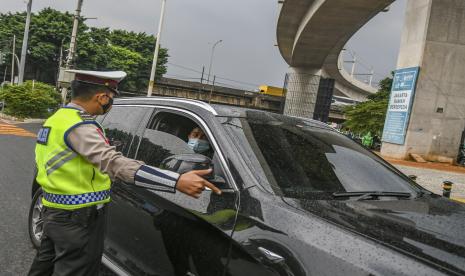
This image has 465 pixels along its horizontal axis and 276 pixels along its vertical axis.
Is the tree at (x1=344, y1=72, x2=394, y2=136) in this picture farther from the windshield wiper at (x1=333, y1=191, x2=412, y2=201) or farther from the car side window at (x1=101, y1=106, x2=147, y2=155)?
the windshield wiper at (x1=333, y1=191, x2=412, y2=201)

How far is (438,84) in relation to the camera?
17797mm

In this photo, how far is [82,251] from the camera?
2496 mm

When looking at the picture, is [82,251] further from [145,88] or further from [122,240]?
[145,88]

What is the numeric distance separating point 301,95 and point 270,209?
27481 mm

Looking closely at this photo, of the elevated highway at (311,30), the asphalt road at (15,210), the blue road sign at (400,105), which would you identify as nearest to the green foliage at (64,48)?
the elevated highway at (311,30)

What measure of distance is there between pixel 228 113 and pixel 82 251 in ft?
4.21

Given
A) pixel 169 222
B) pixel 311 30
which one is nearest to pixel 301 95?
pixel 311 30

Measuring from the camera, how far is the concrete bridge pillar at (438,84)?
17.7m

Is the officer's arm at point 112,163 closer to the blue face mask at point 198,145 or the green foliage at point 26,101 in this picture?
the blue face mask at point 198,145

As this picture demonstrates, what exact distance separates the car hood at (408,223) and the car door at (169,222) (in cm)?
45

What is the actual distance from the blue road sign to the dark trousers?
1701cm

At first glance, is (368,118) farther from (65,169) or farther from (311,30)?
(65,169)

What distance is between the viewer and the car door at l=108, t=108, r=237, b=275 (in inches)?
95.3

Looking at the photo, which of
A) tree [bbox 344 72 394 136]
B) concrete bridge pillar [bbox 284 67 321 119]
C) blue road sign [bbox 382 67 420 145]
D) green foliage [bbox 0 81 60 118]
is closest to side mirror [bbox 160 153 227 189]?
blue road sign [bbox 382 67 420 145]
